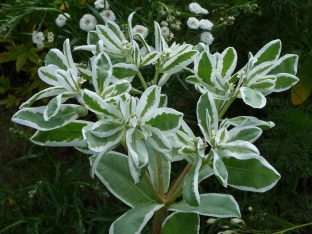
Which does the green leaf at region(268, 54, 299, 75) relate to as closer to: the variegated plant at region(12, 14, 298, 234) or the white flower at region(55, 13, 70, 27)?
the variegated plant at region(12, 14, 298, 234)

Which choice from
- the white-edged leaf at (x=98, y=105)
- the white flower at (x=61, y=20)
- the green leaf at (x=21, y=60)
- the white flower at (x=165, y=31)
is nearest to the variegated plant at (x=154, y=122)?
the white-edged leaf at (x=98, y=105)

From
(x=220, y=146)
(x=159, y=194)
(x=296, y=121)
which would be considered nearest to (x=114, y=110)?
(x=220, y=146)

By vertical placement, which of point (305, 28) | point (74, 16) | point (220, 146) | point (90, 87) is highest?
point (220, 146)

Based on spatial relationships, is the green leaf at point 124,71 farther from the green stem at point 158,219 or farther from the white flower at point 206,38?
the white flower at point 206,38

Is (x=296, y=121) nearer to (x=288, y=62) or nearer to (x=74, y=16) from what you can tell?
(x=288, y=62)

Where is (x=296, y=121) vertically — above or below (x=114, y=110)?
below

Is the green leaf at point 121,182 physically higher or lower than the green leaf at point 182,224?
higher
